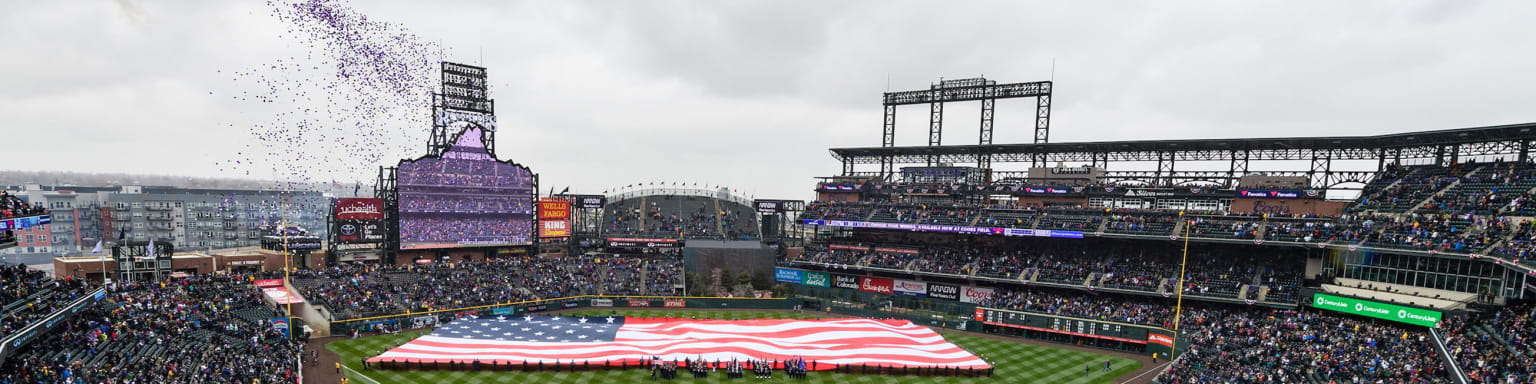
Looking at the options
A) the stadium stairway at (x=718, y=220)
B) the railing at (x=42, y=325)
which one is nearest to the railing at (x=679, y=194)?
the stadium stairway at (x=718, y=220)

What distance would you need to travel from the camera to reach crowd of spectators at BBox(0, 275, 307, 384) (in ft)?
69.3

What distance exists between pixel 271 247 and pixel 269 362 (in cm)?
2662

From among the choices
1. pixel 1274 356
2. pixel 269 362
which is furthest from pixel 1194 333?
pixel 269 362

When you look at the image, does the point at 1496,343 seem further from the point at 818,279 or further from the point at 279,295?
the point at 279,295

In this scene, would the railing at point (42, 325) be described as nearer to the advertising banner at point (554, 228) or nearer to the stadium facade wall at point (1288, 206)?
the advertising banner at point (554, 228)

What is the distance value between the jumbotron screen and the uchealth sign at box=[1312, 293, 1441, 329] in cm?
5454

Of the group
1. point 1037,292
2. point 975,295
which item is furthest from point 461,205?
point 1037,292

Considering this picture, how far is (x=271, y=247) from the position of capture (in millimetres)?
47656

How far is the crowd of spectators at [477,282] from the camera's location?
41312 millimetres

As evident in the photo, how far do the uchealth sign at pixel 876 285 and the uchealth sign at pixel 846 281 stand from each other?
0.43 meters


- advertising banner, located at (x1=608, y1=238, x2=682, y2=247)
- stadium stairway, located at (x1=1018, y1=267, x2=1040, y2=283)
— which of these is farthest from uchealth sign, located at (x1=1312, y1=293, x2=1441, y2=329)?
advertising banner, located at (x1=608, y1=238, x2=682, y2=247)

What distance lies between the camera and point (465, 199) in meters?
51.6

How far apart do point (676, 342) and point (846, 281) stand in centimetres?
2005

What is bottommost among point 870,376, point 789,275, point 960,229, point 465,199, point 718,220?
point 870,376
